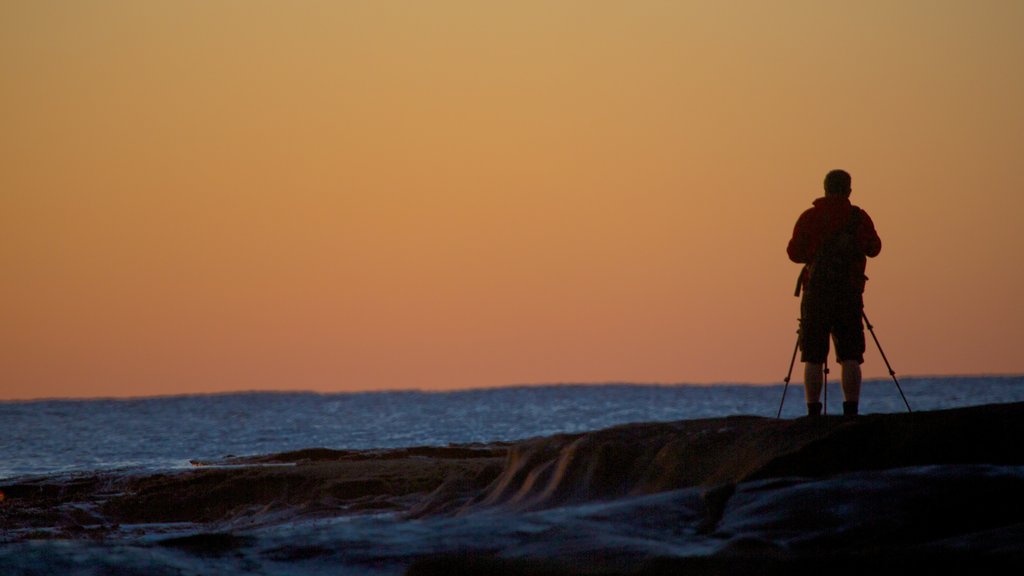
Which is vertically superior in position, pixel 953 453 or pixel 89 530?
pixel 953 453

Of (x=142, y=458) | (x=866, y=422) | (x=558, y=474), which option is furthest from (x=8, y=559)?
(x=142, y=458)

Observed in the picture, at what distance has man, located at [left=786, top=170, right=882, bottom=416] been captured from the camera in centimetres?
1187

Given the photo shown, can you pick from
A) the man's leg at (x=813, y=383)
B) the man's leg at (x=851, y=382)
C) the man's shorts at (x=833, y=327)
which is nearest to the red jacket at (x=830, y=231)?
the man's shorts at (x=833, y=327)

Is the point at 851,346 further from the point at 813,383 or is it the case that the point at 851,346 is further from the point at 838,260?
the point at 838,260

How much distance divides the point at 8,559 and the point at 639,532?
366 centimetres

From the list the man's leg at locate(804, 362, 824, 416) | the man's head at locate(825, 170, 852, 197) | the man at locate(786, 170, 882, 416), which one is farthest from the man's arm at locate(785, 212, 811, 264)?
the man's leg at locate(804, 362, 824, 416)

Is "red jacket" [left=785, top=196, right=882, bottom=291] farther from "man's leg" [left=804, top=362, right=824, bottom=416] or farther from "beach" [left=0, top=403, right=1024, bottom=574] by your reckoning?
"beach" [left=0, top=403, right=1024, bottom=574]

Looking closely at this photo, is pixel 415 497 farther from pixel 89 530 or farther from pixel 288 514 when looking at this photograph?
pixel 89 530

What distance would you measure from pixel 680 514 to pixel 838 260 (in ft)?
16.4

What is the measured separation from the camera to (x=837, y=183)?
39.3 ft

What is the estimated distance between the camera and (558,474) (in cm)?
984

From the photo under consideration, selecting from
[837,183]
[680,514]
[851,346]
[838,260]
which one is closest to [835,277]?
[838,260]

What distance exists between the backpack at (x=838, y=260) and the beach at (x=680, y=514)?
2.09 metres

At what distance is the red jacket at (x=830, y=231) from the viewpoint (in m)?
11.9
